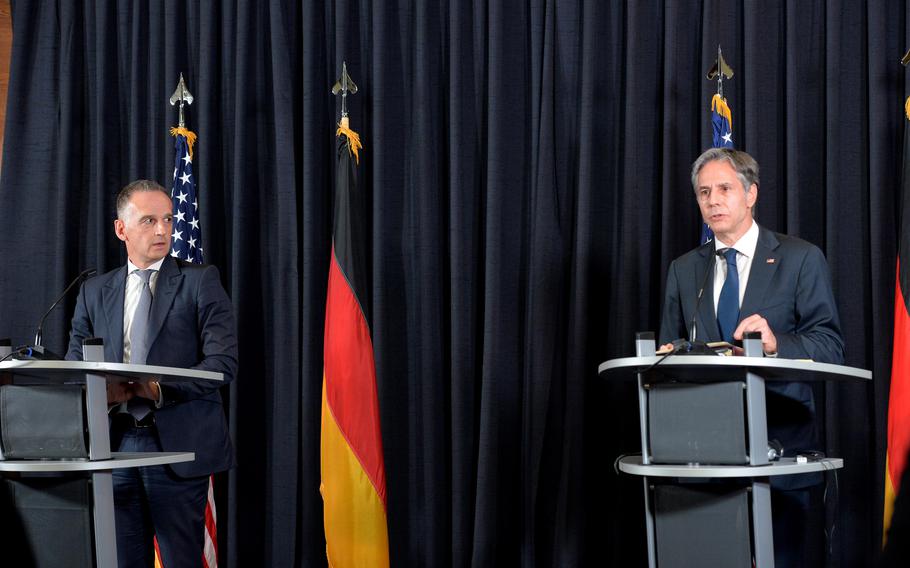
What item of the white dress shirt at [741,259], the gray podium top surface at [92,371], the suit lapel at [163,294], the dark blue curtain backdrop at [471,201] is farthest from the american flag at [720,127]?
the gray podium top surface at [92,371]

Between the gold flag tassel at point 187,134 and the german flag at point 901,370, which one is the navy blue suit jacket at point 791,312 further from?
the gold flag tassel at point 187,134

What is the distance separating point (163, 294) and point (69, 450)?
0.77 metres

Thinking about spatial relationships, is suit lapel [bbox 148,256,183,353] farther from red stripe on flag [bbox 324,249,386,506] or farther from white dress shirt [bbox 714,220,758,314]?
white dress shirt [bbox 714,220,758,314]

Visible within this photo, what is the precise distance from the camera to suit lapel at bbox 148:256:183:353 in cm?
308

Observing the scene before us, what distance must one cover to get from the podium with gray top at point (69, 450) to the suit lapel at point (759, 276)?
1581 millimetres

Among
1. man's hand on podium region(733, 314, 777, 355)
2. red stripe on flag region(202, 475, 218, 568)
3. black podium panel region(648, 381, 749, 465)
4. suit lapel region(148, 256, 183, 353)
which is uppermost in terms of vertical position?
suit lapel region(148, 256, 183, 353)

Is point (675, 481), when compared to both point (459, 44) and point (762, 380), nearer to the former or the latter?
point (762, 380)

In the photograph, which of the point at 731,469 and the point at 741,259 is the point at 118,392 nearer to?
the point at 731,469

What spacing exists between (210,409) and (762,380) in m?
1.74

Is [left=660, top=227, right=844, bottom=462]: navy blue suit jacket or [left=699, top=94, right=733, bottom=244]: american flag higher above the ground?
[left=699, top=94, right=733, bottom=244]: american flag

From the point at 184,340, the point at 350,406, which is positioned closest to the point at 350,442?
the point at 350,406

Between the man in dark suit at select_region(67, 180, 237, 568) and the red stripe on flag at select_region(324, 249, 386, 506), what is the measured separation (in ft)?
3.26

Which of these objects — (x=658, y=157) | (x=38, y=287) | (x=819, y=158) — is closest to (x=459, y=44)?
(x=658, y=157)

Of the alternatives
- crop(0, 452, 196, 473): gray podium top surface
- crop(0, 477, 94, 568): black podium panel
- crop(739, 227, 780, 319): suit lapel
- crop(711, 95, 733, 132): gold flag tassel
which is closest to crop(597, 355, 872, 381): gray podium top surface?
crop(739, 227, 780, 319): suit lapel
